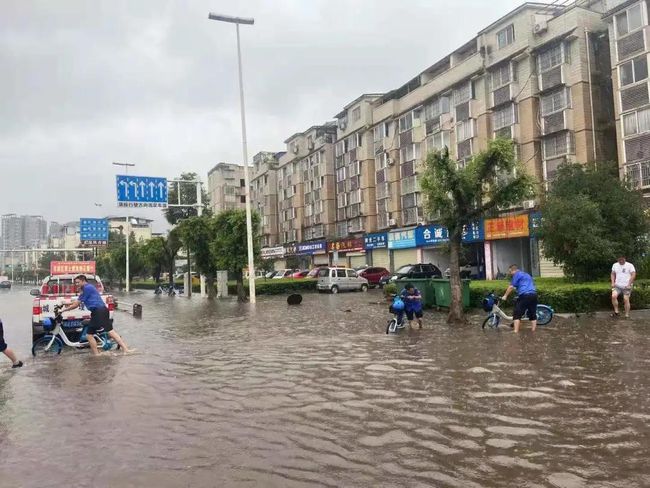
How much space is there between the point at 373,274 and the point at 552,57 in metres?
17.8

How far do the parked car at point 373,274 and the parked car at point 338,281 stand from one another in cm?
193

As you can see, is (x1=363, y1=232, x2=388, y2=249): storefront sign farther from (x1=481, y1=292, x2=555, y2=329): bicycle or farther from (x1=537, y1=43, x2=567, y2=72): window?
(x1=481, y1=292, x2=555, y2=329): bicycle

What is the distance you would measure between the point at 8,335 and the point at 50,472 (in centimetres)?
1406

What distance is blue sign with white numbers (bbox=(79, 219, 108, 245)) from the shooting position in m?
52.3

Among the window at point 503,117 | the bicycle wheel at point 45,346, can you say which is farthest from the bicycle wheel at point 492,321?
the window at point 503,117

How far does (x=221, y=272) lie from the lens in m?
35.7

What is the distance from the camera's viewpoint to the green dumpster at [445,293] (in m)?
17.7

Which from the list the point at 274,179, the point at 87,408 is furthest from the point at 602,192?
A: the point at 274,179

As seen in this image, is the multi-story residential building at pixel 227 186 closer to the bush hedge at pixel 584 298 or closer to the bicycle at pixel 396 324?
the bush hedge at pixel 584 298

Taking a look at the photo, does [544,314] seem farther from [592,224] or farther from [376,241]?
[376,241]

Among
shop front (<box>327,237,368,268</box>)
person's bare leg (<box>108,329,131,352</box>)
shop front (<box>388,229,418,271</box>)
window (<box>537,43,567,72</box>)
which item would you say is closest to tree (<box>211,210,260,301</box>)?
shop front (<box>388,229,418,271</box>)

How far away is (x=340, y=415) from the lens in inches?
236

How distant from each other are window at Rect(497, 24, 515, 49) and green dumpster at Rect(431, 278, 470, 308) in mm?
24289

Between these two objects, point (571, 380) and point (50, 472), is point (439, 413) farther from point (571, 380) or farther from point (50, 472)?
point (50, 472)
